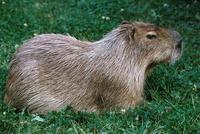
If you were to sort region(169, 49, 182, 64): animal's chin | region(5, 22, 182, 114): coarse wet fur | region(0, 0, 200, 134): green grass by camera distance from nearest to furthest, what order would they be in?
region(0, 0, 200, 134): green grass < region(5, 22, 182, 114): coarse wet fur < region(169, 49, 182, 64): animal's chin

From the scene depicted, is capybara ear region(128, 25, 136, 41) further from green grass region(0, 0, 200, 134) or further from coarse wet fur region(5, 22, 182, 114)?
Result: green grass region(0, 0, 200, 134)

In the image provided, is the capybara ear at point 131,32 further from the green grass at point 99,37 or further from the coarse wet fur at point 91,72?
the green grass at point 99,37

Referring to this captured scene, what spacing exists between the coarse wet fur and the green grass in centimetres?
17

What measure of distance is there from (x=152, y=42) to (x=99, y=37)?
2178mm

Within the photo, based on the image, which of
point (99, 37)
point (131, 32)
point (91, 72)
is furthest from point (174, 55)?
point (99, 37)

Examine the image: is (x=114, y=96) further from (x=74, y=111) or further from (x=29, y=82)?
(x=29, y=82)

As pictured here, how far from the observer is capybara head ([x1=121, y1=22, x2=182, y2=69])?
19.5 ft

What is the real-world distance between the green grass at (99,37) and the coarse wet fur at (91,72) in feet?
0.54

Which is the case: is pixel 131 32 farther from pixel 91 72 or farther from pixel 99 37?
pixel 99 37

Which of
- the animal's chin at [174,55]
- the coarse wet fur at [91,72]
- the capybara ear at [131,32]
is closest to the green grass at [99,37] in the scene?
the coarse wet fur at [91,72]

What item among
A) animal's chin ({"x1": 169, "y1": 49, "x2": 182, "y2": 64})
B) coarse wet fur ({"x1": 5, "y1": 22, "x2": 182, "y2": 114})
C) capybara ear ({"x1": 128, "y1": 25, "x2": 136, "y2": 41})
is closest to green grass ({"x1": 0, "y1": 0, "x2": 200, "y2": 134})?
coarse wet fur ({"x1": 5, "y1": 22, "x2": 182, "y2": 114})

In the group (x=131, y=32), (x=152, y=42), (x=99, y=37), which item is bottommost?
(x=99, y=37)

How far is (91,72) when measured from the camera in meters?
5.91

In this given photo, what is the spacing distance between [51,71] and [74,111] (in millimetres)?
454
